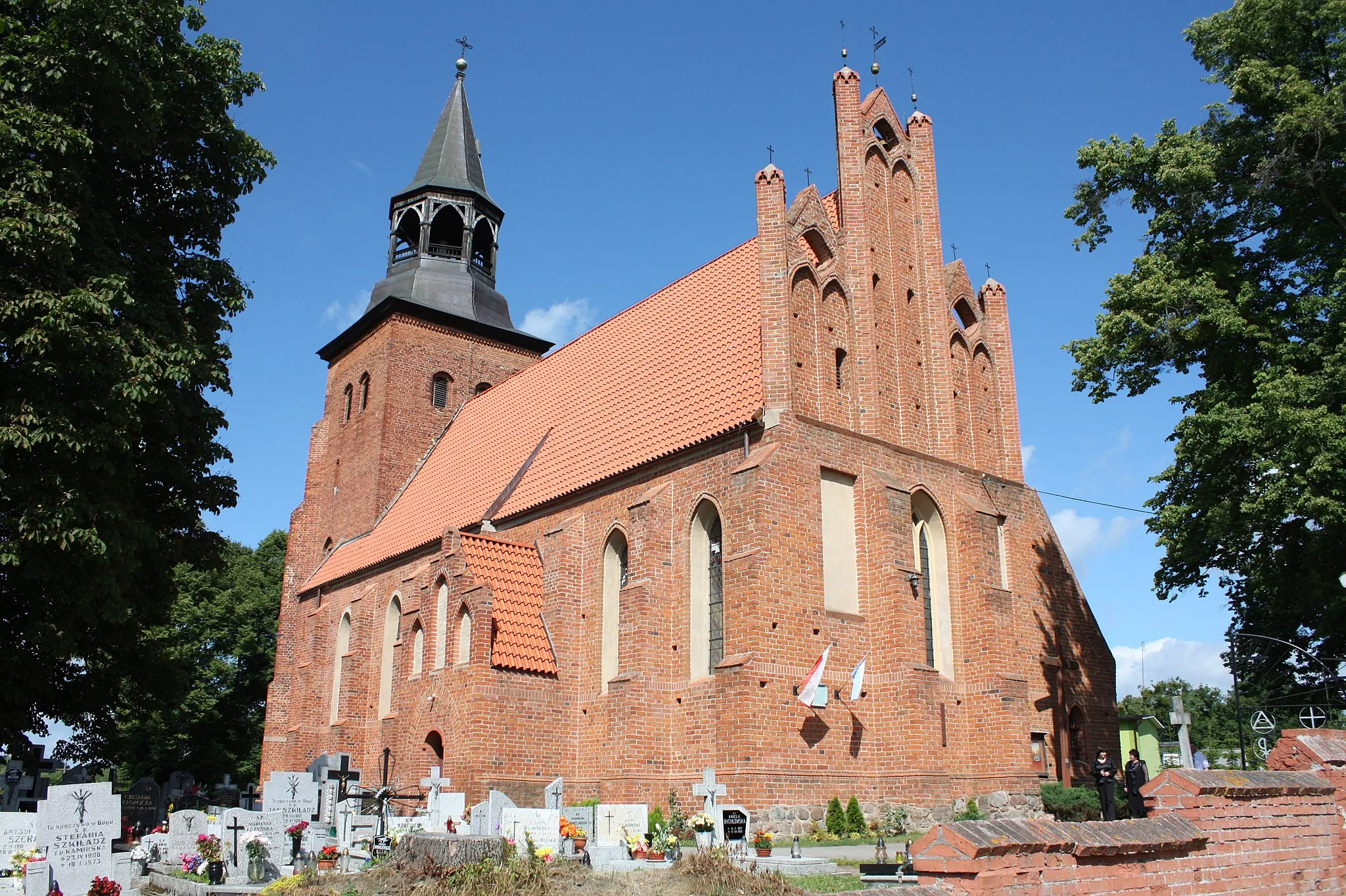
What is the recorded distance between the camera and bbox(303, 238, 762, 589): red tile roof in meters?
20.5

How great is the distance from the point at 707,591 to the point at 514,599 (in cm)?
481

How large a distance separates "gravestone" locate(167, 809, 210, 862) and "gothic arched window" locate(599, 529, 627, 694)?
297 inches

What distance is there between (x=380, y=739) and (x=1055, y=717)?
1538cm

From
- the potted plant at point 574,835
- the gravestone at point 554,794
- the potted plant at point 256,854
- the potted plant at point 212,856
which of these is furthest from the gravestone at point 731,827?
the potted plant at point 212,856

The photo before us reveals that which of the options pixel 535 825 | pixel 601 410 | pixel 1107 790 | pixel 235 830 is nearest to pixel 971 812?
pixel 1107 790

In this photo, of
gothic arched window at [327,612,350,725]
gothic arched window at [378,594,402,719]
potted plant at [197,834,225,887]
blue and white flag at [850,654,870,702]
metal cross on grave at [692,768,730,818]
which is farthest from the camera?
gothic arched window at [327,612,350,725]

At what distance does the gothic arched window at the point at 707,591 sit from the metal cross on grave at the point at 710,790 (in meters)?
2.44

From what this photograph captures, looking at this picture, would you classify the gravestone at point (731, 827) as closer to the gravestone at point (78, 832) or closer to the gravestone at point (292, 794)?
the gravestone at point (292, 794)

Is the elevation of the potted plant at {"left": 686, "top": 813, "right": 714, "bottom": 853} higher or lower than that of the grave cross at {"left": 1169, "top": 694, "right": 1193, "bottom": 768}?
lower

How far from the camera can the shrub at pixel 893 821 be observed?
16625 millimetres

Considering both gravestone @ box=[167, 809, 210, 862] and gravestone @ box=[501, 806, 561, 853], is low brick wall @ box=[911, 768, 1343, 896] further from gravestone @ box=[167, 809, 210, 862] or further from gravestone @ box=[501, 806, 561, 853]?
gravestone @ box=[167, 809, 210, 862]

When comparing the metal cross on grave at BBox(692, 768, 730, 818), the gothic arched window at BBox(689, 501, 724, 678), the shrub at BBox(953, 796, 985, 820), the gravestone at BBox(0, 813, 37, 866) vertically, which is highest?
the gothic arched window at BBox(689, 501, 724, 678)

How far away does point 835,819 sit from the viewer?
16.1 meters

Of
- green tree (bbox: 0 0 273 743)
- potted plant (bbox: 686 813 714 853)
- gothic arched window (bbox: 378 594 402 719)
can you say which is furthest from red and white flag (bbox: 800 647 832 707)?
gothic arched window (bbox: 378 594 402 719)
